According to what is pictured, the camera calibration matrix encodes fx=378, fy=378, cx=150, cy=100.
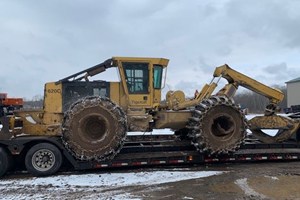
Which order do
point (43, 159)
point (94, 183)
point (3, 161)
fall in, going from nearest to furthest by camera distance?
point (94, 183), point (3, 161), point (43, 159)

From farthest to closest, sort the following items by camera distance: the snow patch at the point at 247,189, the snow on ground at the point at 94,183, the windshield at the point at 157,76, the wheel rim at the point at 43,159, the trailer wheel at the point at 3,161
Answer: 1. the windshield at the point at 157,76
2. the wheel rim at the point at 43,159
3. the trailer wheel at the point at 3,161
4. the snow on ground at the point at 94,183
5. the snow patch at the point at 247,189

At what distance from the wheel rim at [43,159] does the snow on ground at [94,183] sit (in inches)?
16.2

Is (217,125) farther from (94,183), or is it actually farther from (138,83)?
(94,183)

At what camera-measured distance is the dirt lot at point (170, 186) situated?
25.7 feet

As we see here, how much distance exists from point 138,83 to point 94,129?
204 cm

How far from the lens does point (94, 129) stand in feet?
34.2

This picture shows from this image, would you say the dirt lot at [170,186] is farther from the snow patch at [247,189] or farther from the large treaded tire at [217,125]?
the large treaded tire at [217,125]

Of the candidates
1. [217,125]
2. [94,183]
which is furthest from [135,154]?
[217,125]

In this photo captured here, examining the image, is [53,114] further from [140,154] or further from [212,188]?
[212,188]

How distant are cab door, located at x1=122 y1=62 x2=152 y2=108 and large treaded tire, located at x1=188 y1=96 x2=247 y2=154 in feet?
5.01

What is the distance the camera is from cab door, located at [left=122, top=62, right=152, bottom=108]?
11352 mm

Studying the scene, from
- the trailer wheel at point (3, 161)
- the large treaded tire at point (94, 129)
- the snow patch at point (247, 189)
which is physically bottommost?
the snow patch at point (247, 189)

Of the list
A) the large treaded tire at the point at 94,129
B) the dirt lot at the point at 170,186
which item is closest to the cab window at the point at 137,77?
the large treaded tire at the point at 94,129

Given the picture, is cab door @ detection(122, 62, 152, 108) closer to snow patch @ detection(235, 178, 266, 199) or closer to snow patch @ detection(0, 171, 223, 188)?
snow patch @ detection(0, 171, 223, 188)
